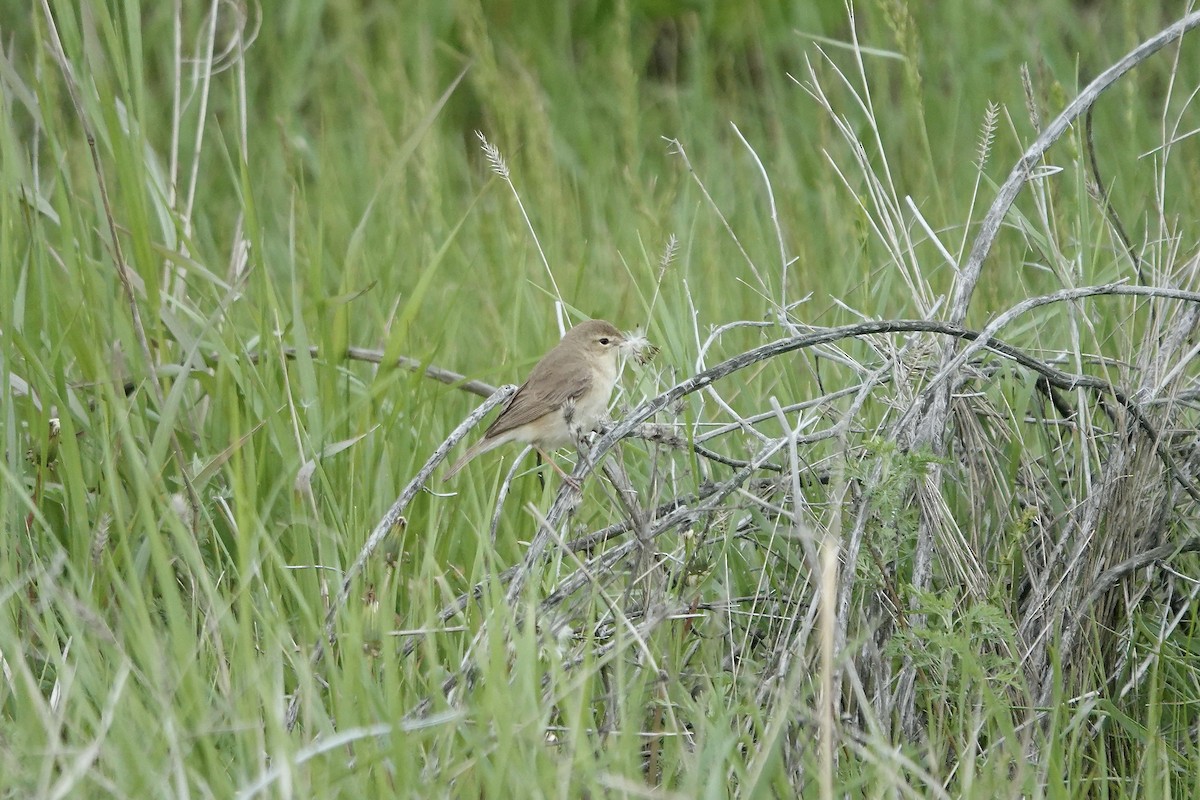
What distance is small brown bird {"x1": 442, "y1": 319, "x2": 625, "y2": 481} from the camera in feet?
12.3

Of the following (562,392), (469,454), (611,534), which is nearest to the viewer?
(611,534)

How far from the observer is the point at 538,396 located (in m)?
3.84

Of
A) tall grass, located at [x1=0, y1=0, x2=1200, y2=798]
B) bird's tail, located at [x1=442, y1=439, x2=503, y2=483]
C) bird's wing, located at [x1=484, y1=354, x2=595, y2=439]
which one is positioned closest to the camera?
tall grass, located at [x1=0, y1=0, x2=1200, y2=798]

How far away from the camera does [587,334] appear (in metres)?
4.01

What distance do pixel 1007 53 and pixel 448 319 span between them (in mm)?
3143

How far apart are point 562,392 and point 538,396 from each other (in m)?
0.09

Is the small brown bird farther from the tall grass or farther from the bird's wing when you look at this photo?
the tall grass

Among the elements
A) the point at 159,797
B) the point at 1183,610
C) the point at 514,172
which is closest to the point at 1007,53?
the point at 514,172

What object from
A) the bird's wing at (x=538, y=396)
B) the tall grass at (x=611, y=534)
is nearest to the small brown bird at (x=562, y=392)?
the bird's wing at (x=538, y=396)

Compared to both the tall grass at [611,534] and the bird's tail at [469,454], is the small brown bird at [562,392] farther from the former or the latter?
the tall grass at [611,534]

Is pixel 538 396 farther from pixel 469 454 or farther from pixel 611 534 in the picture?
pixel 611 534

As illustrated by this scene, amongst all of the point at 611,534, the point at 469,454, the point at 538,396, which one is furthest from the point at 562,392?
the point at 611,534

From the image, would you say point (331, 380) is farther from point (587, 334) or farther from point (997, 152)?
point (997, 152)

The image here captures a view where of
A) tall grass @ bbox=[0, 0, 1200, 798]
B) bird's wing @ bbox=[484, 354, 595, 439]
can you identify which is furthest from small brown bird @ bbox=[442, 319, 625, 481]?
tall grass @ bbox=[0, 0, 1200, 798]
